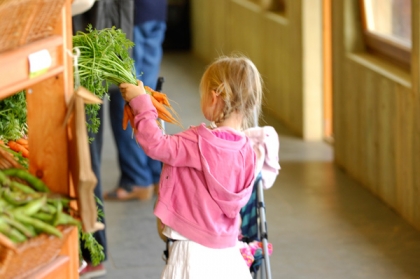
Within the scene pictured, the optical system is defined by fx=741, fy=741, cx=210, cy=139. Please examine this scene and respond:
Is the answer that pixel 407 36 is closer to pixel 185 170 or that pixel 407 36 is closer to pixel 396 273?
pixel 396 273

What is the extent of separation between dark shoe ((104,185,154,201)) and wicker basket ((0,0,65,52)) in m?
3.60

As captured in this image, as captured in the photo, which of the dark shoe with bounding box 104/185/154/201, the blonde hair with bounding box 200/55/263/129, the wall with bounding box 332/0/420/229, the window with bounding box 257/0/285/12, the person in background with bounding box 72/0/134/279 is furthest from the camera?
the window with bounding box 257/0/285/12

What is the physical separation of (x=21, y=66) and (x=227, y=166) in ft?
3.41

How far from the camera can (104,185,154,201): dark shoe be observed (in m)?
5.07

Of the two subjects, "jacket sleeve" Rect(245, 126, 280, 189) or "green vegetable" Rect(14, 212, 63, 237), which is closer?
"green vegetable" Rect(14, 212, 63, 237)

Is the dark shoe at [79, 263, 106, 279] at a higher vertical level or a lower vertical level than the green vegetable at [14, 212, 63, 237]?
lower

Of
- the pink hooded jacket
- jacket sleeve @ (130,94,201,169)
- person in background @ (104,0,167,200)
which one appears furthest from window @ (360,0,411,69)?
jacket sleeve @ (130,94,201,169)

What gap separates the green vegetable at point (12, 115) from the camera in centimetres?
218

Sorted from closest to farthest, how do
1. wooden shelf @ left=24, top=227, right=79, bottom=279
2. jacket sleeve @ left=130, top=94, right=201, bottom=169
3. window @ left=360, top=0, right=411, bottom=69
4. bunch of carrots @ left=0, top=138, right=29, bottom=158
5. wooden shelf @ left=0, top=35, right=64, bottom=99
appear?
wooden shelf @ left=0, top=35, right=64, bottom=99, wooden shelf @ left=24, top=227, right=79, bottom=279, jacket sleeve @ left=130, top=94, right=201, bottom=169, bunch of carrots @ left=0, top=138, right=29, bottom=158, window @ left=360, top=0, right=411, bottom=69

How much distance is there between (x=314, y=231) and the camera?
4.39m

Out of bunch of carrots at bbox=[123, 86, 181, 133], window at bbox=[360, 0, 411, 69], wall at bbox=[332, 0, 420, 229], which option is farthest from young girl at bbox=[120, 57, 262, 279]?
window at bbox=[360, 0, 411, 69]

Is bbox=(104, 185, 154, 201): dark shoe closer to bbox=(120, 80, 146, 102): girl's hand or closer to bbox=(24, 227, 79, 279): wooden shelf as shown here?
Answer: bbox=(120, 80, 146, 102): girl's hand

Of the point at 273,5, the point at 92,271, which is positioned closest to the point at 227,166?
the point at 92,271

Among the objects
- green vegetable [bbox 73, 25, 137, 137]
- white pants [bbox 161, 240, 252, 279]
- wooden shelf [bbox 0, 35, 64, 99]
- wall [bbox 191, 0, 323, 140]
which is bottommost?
wall [bbox 191, 0, 323, 140]
